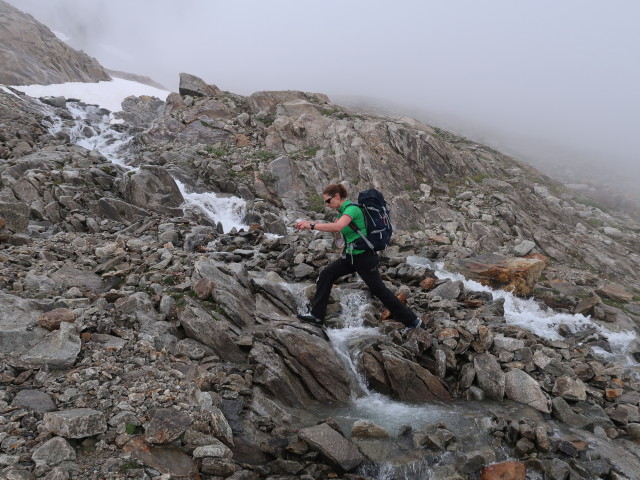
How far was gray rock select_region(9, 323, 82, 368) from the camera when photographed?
18.6 ft

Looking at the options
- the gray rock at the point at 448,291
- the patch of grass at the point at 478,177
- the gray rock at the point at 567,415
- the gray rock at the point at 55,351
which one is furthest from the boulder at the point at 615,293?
the gray rock at the point at 55,351

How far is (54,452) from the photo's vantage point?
4.39 m

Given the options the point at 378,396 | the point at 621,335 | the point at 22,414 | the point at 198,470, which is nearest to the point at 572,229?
the point at 621,335

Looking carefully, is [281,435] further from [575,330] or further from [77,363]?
[575,330]

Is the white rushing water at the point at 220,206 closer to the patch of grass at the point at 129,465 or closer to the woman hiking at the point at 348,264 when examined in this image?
the woman hiking at the point at 348,264

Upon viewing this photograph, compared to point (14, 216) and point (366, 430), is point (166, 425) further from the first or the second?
point (14, 216)

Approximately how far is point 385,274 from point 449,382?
4.99 m

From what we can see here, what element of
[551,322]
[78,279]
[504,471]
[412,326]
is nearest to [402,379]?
[412,326]

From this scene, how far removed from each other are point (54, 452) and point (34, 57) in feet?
205

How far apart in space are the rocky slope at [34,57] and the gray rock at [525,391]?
166ft

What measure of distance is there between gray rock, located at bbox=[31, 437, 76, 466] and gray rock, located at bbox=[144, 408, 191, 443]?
82 centimetres

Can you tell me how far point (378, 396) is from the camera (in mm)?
7891

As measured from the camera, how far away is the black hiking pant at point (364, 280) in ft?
27.6

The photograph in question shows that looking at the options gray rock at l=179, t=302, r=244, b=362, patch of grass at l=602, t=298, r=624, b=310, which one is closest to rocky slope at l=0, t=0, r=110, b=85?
gray rock at l=179, t=302, r=244, b=362
